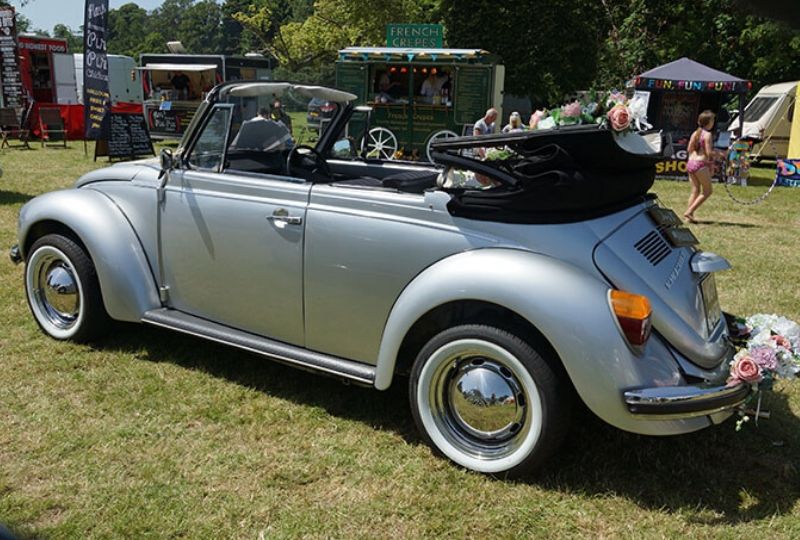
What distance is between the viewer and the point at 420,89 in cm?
1753

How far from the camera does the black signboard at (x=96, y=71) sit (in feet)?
49.3

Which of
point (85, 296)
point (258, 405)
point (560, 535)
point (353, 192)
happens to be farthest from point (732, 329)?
point (85, 296)

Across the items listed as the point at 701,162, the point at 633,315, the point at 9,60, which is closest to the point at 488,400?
the point at 633,315

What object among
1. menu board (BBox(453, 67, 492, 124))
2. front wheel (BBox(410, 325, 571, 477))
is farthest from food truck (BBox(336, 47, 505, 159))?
front wheel (BBox(410, 325, 571, 477))

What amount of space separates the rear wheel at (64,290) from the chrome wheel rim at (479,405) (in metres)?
2.43

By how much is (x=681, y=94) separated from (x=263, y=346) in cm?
1740

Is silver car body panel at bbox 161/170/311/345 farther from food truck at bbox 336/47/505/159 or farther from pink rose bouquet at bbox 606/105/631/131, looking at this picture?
food truck at bbox 336/47/505/159

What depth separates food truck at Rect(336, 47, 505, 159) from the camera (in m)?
16.7

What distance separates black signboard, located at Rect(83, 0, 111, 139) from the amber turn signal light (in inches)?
569

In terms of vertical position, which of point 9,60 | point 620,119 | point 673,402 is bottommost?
point 673,402

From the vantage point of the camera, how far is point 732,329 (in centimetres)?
363

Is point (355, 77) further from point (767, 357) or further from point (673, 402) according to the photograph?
point (673, 402)

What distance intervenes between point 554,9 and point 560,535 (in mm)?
27765

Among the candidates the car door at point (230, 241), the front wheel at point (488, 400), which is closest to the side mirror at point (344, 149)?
the car door at point (230, 241)
